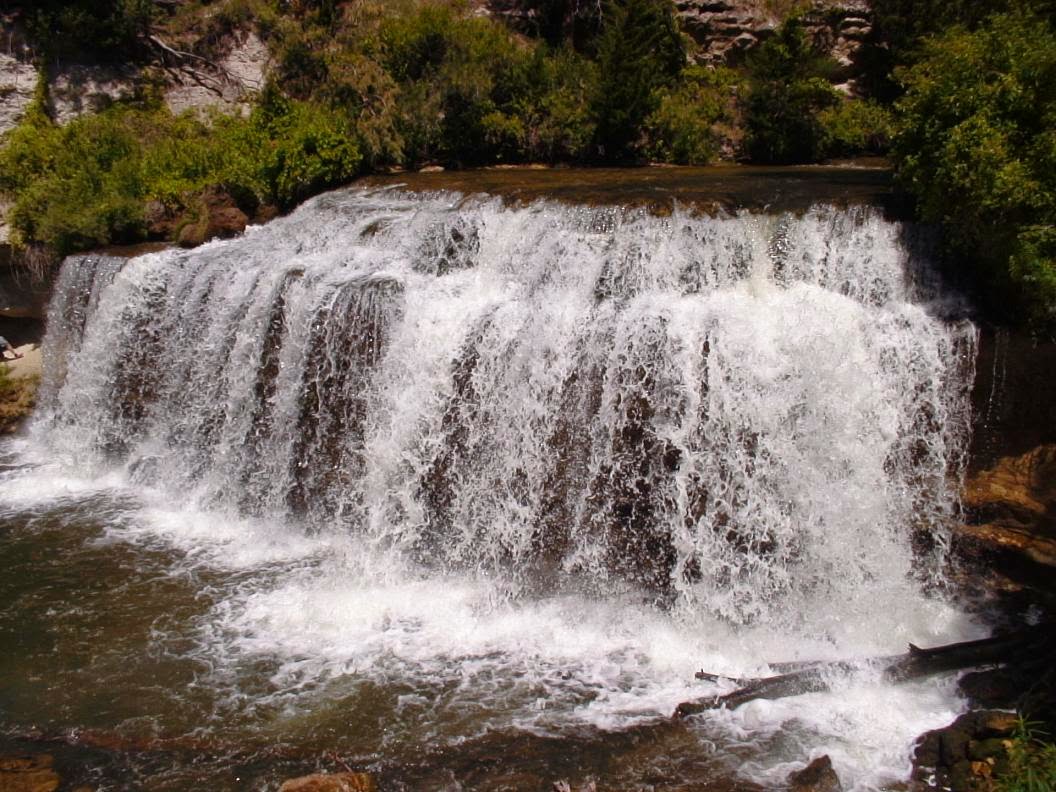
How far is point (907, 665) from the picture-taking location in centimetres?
560

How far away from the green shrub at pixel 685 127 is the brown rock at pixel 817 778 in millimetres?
11853

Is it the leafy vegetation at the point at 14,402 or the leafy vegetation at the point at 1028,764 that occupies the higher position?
the leafy vegetation at the point at 14,402

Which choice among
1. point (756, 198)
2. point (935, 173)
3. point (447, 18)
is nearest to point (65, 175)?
point (447, 18)

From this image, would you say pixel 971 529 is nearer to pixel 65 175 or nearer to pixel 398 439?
pixel 398 439

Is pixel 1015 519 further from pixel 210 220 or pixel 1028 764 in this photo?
pixel 210 220

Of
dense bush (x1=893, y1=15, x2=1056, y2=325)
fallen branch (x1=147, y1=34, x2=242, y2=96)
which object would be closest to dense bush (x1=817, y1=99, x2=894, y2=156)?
dense bush (x1=893, y1=15, x2=1056, y2=325)

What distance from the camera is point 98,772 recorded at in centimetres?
485

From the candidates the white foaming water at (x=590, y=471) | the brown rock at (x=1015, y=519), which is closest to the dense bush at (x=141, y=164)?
the white foaming water at (x=590, y=471)

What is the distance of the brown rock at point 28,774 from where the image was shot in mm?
4688

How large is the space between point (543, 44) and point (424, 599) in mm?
13286

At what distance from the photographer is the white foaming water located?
6020 millimetres

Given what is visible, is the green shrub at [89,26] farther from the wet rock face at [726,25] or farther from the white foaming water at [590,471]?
the wet rock face at [726,25]

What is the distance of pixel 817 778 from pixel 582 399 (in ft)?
11.5

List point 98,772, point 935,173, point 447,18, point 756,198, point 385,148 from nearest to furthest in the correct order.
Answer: point 98,772
point 935,173
point 756,198
point 385,148
point 447,18
